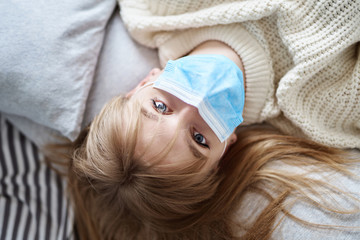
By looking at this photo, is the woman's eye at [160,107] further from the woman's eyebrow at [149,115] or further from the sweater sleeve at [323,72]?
the sweater sleeve at [323,72]

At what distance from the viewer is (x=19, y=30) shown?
878 mm

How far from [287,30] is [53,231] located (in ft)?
3.51

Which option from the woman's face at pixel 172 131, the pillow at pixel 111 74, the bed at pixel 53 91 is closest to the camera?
the woman's face at pixel 172 131

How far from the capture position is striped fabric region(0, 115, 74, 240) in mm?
1057

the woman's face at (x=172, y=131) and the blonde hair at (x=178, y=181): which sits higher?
the woman's face at (x=172, y=131)

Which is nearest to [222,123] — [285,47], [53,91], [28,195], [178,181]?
[178,181]

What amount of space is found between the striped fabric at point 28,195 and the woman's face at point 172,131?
0.54 metres

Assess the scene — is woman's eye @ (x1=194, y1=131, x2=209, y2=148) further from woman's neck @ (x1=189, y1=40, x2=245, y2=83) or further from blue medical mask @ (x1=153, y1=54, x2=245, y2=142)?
woman's neck @ (x1=189, y1=40, x2=245, y2=83)

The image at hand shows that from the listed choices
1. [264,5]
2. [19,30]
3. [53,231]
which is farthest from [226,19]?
[53,231]

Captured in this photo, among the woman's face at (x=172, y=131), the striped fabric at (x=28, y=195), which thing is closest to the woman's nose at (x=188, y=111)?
the woman's face at (x=172, y=131)

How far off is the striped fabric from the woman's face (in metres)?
0.54

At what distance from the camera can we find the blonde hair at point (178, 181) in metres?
0.80

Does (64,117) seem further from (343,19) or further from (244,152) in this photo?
(343,19)

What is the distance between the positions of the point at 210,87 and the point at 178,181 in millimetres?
262
